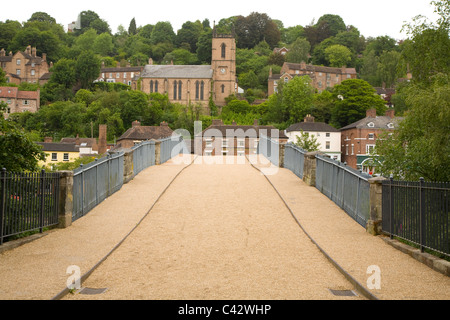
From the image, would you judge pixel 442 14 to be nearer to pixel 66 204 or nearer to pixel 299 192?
pixel 299 192

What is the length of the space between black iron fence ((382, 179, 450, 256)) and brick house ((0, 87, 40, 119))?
4314 inches

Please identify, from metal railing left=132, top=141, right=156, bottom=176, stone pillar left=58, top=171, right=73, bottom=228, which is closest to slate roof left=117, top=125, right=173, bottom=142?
metal railing left=132, top=141, right=156, bottom=176

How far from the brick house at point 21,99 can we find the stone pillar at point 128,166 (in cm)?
9573

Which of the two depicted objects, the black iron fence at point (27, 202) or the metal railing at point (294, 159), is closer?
the black iron fence at point (27, 202)

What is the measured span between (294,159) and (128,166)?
899 cm

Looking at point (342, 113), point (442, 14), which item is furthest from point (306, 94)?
point (442, 14)

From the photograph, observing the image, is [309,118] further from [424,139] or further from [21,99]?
[21,99]

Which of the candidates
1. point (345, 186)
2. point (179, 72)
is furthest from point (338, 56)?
point (345, 186)

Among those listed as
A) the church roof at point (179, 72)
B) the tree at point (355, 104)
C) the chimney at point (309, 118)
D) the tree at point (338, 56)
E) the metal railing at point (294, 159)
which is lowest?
the metal railing at point (294, 159)

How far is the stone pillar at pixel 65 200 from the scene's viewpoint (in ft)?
48.0

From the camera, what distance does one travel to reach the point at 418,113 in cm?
2189

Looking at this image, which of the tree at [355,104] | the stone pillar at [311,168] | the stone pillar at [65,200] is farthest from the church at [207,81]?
the stone pillar at [65,200]

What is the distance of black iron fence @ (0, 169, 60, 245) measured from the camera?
39.5 feet

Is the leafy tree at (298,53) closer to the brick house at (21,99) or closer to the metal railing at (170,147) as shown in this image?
the brick house at (21,99)
